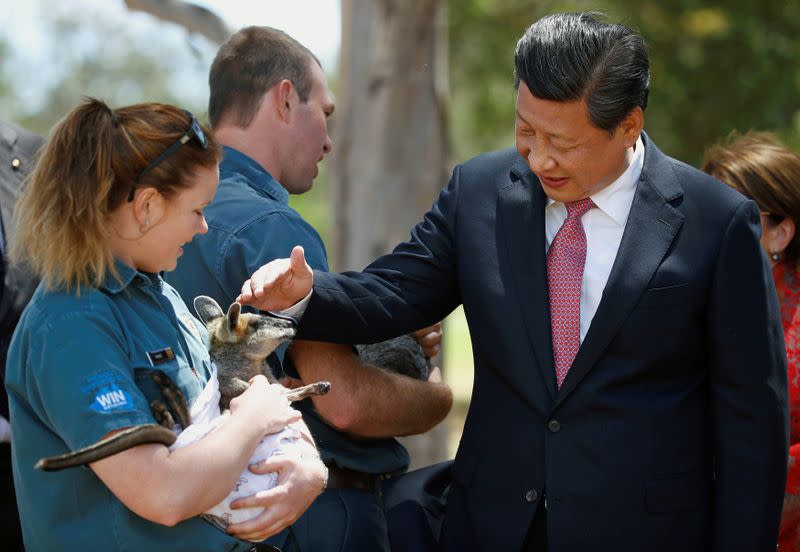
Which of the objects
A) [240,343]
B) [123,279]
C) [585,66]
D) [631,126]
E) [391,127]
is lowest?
[391,127]

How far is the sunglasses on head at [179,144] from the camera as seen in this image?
245 cm

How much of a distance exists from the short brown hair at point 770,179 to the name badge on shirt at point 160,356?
2290 mm

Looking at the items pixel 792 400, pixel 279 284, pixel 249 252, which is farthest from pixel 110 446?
pixel 792 400

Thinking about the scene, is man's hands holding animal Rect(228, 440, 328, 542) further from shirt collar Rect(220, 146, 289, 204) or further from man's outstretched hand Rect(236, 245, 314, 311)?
shirt collar Rect(220, 146, 289, 204)

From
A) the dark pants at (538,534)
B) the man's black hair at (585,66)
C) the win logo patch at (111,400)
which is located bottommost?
the dark pants at (538,534)

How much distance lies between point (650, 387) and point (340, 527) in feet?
3.33

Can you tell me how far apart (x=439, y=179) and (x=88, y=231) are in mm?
6079

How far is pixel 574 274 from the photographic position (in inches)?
119

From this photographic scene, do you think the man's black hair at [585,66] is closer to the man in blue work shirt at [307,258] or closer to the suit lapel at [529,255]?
the suit lapel at [529,255]

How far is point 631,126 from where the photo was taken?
301 cm

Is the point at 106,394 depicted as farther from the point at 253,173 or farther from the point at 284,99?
the point at 284,99

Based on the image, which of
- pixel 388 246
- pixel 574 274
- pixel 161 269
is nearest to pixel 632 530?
pixel 574 274

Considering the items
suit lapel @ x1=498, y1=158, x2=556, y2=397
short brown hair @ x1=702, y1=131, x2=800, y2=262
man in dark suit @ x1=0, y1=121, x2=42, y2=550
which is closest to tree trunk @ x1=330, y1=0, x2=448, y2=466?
short brown hair @ x1=702, y1=131, x2=800, y2=262

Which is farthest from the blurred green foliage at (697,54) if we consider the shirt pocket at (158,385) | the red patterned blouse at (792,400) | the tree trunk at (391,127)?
the shirt pocket at (158,385)
